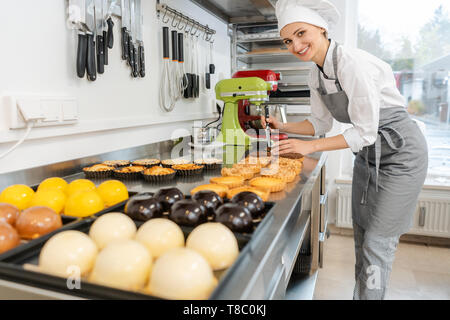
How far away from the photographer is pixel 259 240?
2.27 feet

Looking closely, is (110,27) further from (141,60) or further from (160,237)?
(160,237)

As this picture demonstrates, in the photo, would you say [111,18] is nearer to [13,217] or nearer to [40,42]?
[40,42]

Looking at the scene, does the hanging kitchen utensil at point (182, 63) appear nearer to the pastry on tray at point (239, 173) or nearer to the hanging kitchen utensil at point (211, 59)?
the hanging kitchen utensil at point (211, 59)

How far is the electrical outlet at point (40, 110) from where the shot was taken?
113 centimetres

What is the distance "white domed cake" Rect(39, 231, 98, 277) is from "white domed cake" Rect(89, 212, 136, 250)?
44mm

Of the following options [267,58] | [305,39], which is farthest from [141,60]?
[267,58]

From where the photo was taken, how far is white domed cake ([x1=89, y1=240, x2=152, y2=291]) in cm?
52

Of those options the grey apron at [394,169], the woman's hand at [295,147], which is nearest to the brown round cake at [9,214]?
the woman's hand at [295,147]

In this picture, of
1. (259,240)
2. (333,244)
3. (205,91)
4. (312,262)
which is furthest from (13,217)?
(333,244)

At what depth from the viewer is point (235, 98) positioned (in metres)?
2.22

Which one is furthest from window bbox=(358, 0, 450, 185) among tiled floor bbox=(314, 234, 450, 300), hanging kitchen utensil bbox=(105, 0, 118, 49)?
hanging kitchen utensil bbox=(105, 0, 118, 49)

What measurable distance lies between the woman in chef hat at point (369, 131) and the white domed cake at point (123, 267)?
1.05 meters

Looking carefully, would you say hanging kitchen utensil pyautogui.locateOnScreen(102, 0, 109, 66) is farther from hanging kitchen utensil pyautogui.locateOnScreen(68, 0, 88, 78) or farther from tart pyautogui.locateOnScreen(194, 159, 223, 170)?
tart pyautogui.locateOnScreen(194, 159, 223, 170)
